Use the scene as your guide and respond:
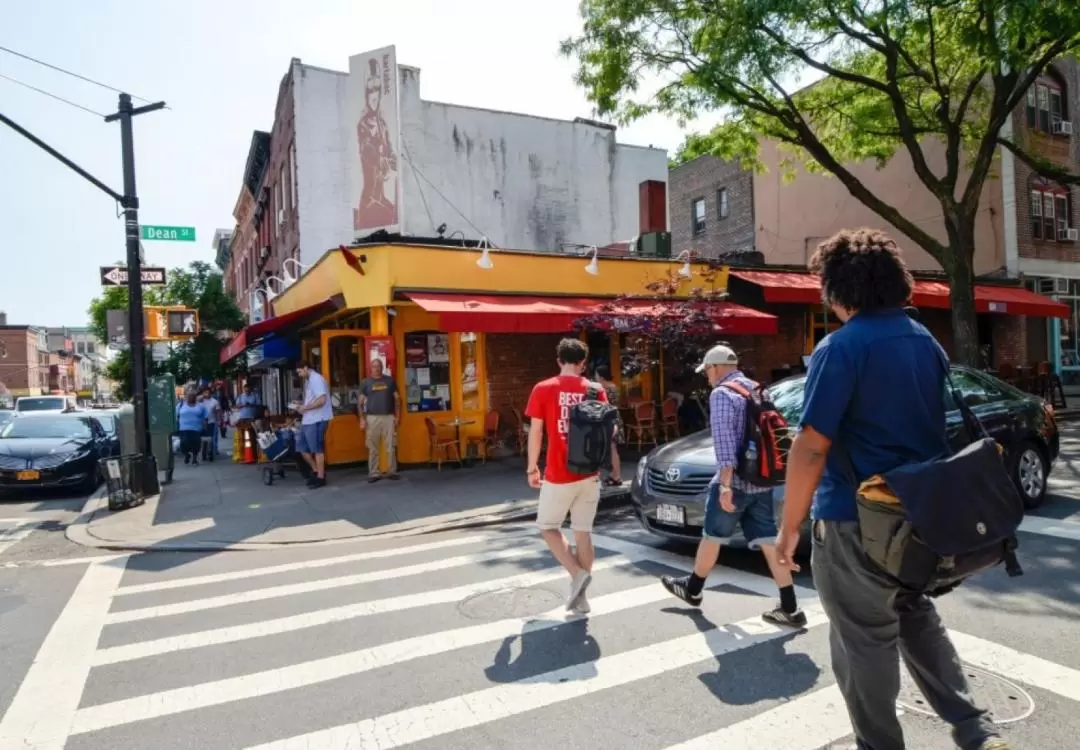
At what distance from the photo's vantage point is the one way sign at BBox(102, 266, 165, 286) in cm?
1116

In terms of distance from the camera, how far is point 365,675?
4051mm

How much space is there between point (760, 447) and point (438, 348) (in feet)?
29.5

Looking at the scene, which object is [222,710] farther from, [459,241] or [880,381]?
[459,241]

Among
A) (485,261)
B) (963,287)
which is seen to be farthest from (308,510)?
(963,287)

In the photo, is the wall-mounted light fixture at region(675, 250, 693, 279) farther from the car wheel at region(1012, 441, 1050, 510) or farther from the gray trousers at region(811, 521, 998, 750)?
the gray trousers at region(811, 521, 998, 750)

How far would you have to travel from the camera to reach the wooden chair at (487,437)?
A: 41.5 feet

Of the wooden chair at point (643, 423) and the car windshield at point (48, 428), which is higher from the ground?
the car windshield at point (48, 428)

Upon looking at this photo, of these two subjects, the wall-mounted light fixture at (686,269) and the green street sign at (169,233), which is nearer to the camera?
the green street sign at (169,233)

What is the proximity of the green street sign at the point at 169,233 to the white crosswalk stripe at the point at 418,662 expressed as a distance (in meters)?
6.65

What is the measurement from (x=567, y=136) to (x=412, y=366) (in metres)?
12.3

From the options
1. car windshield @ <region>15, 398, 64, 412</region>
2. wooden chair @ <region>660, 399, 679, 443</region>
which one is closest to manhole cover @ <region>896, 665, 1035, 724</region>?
wooden chair @ <region>660, 399, 679, 443</region>

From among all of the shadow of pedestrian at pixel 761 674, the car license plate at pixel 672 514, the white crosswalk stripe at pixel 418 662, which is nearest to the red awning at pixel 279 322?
the white crosswalk stripe at pixel 418 662

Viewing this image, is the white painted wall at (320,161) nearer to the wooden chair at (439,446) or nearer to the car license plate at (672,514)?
the wooden chair at (439,446)

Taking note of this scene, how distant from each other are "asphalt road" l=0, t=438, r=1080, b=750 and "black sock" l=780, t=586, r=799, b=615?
0.56 ft
